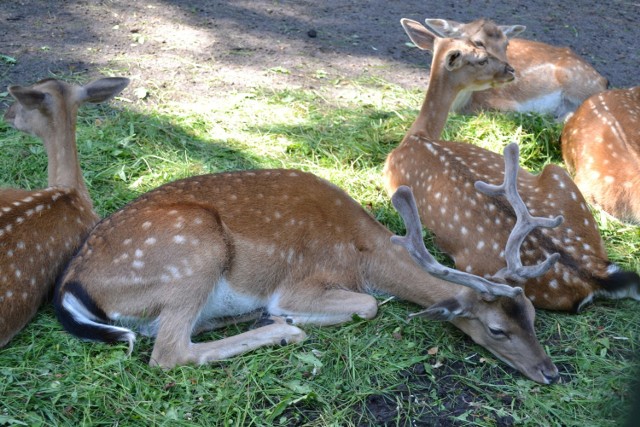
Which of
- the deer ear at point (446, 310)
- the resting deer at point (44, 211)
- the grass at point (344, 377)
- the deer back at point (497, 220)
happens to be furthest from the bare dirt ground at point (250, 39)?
the deer ear at point (446, 310)

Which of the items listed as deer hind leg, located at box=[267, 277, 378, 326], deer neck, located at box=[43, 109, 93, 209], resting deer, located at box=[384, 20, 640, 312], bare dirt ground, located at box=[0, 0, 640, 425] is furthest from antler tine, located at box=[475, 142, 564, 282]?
bare dirt ground, located at box=[0, 0, 640, 425]

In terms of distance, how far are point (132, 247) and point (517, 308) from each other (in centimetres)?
184

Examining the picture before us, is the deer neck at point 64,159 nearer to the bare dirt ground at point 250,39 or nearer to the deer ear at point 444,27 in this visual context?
the bare dirt ground at point 250,39

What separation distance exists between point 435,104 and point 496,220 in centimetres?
158

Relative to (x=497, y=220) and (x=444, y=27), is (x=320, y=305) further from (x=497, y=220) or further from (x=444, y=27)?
(x=444, y=27)

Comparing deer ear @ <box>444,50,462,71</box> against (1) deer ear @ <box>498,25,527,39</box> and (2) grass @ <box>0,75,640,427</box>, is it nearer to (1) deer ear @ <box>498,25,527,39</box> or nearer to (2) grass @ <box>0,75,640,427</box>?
(1) deer ear @ <box>498,25,527,39</box>

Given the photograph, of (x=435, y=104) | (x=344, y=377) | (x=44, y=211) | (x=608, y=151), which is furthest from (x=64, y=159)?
(x=608, y=151)

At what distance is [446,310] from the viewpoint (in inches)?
144

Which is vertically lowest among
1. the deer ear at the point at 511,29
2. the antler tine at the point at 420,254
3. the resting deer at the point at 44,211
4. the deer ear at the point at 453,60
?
the resting deer at the point at 44,211

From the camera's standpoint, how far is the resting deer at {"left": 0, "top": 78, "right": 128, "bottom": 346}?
371cm

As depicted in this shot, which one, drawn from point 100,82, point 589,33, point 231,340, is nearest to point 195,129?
point 100,82

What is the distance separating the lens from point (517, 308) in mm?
3654

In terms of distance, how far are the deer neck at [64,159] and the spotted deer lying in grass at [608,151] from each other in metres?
3.25

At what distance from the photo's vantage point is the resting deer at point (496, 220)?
403 cm
